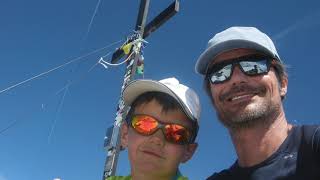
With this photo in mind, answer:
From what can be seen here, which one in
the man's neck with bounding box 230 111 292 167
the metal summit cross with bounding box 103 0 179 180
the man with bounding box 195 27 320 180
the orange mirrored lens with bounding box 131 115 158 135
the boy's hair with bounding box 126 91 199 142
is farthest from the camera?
the metal summit cross with bounding box 103 0 179 180

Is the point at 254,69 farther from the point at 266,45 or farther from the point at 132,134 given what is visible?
the point at 132,134

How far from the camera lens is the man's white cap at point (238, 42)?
9.90 feet

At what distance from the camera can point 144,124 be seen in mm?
3072

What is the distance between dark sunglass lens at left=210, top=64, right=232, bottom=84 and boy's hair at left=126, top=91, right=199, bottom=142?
0.32 meters

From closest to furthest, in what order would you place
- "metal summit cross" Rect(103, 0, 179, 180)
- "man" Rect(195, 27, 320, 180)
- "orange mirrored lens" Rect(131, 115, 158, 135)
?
"man" Rect(195, 27, 320, 180), "orange mirrored lens" Rect(131, 115, 158, 135), "metal summit cross" Rect(103, 0, 179, 180)

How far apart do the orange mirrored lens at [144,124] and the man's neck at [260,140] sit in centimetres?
56

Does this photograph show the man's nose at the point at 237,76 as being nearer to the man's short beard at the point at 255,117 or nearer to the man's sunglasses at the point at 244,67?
the man's sunglasses at the point at 244,67

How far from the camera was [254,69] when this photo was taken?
117 inches

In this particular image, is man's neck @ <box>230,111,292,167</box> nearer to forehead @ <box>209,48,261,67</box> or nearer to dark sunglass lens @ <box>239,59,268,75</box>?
dark sunglass lens @ <box>239,59,268,75</box>

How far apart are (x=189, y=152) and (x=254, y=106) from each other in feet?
2.04

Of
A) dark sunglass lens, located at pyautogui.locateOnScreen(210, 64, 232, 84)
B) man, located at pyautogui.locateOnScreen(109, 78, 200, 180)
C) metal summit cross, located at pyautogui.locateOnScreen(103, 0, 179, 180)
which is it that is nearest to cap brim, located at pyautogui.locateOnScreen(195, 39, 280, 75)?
dark sunglass lens, located at pyautogui.locateOnScreen(210, 64, 232, 84)

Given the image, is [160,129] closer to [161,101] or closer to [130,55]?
[161,101]

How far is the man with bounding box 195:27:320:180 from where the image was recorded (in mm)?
2611

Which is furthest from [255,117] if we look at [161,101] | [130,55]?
[130,55]
